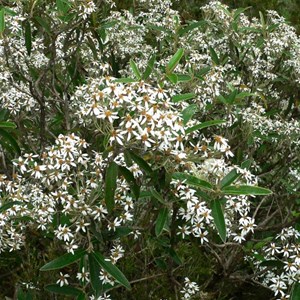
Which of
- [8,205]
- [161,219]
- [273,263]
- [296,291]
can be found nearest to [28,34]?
[8,205]

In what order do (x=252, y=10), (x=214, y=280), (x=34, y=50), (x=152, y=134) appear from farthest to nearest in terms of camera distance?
(x=252, y=10), (x=34, y=50), (x=214, y=280), (x=152, y=134)

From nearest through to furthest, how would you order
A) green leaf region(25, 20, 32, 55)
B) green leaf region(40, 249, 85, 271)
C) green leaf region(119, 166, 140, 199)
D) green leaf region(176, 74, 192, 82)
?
green leaf region(119, 166, 140, 199) → green leaf region(40, 249, 85, 271) → green leaf region(176, 74, 192, 82) → green leaf region(25, 20, 32, 55)

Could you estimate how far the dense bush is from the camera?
1903mm

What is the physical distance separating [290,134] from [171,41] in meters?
1.03

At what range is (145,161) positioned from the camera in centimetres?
184

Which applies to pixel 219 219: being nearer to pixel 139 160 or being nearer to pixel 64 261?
pixel 139 160

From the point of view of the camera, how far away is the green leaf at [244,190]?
186 cm

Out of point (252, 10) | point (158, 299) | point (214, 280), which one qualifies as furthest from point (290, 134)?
point (252, 10)

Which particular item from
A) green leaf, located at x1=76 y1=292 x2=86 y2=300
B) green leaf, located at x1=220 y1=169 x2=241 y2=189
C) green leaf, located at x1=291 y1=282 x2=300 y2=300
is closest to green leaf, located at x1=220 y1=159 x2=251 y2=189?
green leaf, located at x1=220 y1=169 x2=241 y2=189

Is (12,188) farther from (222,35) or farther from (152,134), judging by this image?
(222,35)

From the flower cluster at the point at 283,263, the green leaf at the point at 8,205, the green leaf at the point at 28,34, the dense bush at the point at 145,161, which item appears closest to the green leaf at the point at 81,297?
the dense bush at the point at 145,161

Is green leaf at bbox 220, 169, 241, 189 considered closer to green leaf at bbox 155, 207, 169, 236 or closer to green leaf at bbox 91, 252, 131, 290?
green leaf at bbox 155, 207, 169, 236

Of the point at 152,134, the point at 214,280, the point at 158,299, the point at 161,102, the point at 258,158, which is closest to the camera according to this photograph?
the point at 152,134

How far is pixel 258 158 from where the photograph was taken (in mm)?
3414
